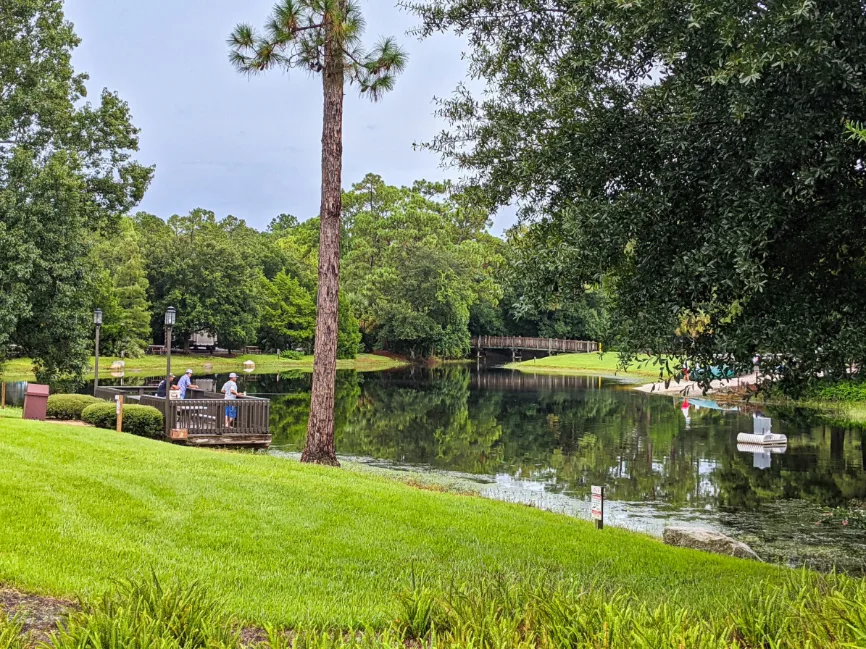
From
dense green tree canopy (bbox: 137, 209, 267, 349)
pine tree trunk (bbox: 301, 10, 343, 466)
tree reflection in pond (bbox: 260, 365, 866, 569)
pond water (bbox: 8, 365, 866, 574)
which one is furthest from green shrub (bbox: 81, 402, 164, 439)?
dense green tree canopy (bbox: 137, 209, 267, 349)

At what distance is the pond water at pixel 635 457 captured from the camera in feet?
42.6

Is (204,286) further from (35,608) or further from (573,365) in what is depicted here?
(35,608)

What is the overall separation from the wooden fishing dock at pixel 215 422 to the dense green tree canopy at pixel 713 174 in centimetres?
1334

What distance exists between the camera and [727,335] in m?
6.29

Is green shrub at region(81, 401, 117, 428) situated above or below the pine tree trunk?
below

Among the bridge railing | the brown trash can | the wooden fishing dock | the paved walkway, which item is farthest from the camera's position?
the bridge railing

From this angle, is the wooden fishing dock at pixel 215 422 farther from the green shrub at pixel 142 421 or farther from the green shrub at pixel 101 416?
the green shrub at pixel 101 416

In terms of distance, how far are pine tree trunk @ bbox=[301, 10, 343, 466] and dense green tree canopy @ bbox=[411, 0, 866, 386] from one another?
778 centimetres

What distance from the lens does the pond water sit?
42.6 ft

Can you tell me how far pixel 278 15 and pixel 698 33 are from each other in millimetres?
10392

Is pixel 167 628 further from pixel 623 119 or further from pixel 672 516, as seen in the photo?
pixel 672 516

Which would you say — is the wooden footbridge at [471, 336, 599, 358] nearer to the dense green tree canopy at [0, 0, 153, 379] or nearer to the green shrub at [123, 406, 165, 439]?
the dense green tree canopy at [0, 0, 153, 379]

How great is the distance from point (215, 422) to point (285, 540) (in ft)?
40.5

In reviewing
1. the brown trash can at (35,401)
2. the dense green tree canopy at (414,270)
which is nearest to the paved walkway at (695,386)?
the brown trash can at (35,401)
